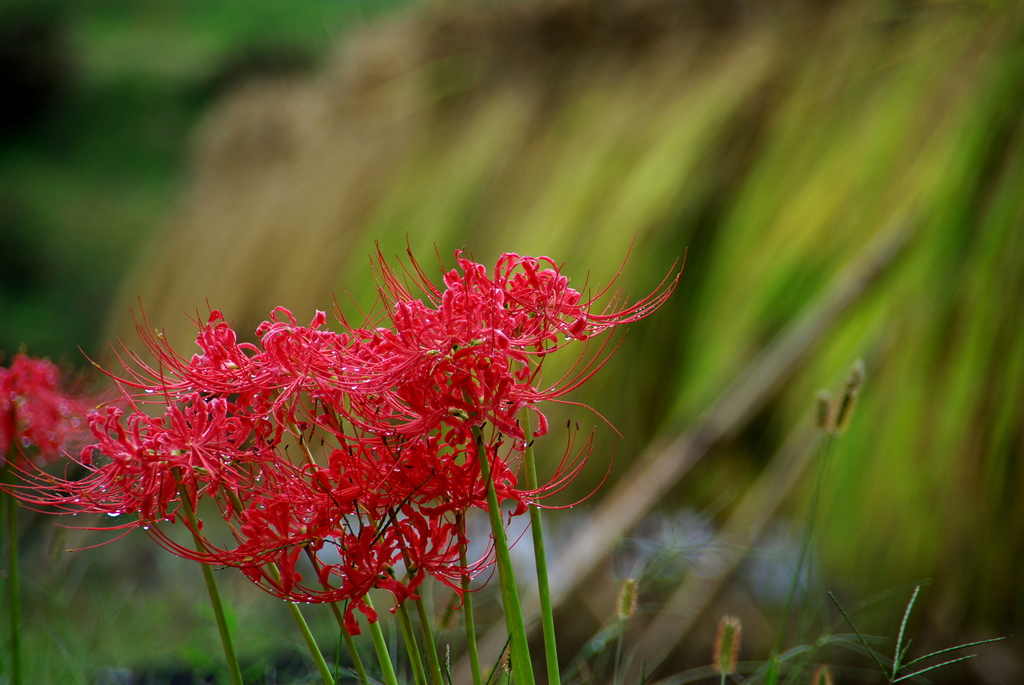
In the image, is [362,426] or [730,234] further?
[730,234]

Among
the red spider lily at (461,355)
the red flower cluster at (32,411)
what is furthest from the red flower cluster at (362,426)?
the red flower cluster at (32,411)

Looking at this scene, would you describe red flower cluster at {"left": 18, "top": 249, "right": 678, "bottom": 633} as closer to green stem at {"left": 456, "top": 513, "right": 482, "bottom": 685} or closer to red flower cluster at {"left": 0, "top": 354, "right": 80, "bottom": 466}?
green stem at {"left": 456, "top": 513, "right": 482, "bottom": 685}

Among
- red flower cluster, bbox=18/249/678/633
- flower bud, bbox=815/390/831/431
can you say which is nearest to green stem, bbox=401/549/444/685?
red flower cluster, bbox=18/249/678/633

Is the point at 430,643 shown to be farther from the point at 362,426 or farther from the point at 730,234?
the point at 730,234

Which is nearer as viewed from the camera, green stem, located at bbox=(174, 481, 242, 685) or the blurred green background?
green stem, located at bbox=(174, 481, 242, 685)

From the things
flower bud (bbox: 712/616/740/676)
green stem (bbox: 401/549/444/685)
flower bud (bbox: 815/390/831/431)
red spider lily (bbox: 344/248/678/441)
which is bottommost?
flower bud (bbox: 712/616/740/676)

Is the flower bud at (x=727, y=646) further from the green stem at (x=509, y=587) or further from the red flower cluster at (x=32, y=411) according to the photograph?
the red flower cluster at (x=32, y=411)

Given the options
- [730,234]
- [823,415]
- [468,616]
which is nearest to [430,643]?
[468,616]

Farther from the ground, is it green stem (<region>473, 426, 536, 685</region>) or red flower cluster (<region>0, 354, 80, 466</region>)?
red flower cluster (<region>0, 354, 80, 466</region>)
